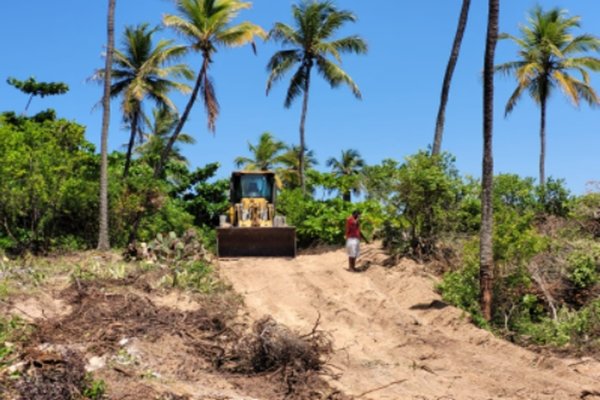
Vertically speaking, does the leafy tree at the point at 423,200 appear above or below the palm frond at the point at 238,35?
below

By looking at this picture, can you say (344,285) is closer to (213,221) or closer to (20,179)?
(20,179)

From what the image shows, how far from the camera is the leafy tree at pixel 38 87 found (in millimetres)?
29531

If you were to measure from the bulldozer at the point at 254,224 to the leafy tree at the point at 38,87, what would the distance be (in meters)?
11.9

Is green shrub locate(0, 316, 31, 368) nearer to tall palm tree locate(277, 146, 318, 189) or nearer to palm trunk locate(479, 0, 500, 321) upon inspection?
palm trunk locate(479, 0, 500, 321)

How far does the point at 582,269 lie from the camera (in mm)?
14570

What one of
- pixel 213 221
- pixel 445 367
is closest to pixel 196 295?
pixel 445 367

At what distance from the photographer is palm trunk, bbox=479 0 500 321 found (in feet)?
44.9

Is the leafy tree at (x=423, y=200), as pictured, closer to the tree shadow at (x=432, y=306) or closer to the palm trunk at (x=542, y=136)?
the tree shadow at (x=432, y=306)

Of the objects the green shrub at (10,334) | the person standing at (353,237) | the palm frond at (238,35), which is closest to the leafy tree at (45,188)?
the palm frond at (238,35)

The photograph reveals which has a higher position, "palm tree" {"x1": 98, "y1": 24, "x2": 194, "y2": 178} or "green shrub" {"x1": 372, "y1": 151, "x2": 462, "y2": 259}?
"palm tree" {"x1": 98, "y1": 24, "x2": 194, "y2": 178}

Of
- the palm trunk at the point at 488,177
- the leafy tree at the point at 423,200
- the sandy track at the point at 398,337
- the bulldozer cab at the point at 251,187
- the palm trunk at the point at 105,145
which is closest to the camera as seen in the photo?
the sandy track at the point at 398,337

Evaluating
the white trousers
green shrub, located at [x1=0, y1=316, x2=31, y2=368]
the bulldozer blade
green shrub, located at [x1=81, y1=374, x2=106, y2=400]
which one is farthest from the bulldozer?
green shrub, located at [x1=81, y1=374, x2=106, y2=400]

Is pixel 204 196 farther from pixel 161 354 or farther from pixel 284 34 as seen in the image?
pixel 161 354

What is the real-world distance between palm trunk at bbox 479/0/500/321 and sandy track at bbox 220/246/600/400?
72 centimetres
